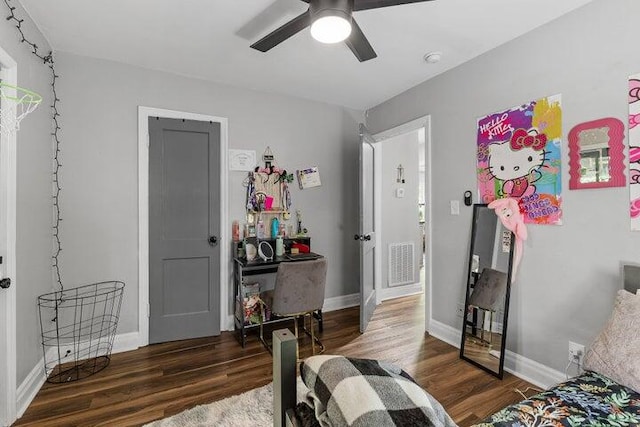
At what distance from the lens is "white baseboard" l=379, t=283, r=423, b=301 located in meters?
4.25

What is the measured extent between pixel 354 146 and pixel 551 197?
7.62 ft

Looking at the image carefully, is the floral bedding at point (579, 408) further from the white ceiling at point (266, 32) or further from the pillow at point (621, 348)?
the white ceiling at point (266, 32)

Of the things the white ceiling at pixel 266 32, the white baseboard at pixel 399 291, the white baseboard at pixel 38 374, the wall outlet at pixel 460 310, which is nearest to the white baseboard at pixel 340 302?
the white baseboard at pixel 399 291

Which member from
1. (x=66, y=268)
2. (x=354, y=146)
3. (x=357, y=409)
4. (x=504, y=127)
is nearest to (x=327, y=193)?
(x=354, y=146)

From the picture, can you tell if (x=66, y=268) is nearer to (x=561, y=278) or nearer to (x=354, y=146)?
(x=354, y=146)

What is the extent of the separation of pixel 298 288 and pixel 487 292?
156 centimetres

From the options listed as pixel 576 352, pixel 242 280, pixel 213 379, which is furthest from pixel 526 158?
pixel 213 379

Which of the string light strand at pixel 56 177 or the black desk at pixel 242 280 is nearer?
the string light strand at pixel 56 177

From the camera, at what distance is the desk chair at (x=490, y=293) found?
2.40 meters

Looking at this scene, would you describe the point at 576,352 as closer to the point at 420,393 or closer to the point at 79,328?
the point at 420,393

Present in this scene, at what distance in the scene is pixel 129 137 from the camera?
2818 mm

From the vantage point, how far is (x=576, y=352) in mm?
1992

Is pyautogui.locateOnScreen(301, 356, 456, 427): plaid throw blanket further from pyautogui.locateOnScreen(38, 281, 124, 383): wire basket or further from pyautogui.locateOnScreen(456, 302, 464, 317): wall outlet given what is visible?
pyautogui.locateOnScreen(38, 281, 124, 383): wire basket

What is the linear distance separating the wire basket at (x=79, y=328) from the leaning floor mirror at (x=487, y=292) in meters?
3.05
